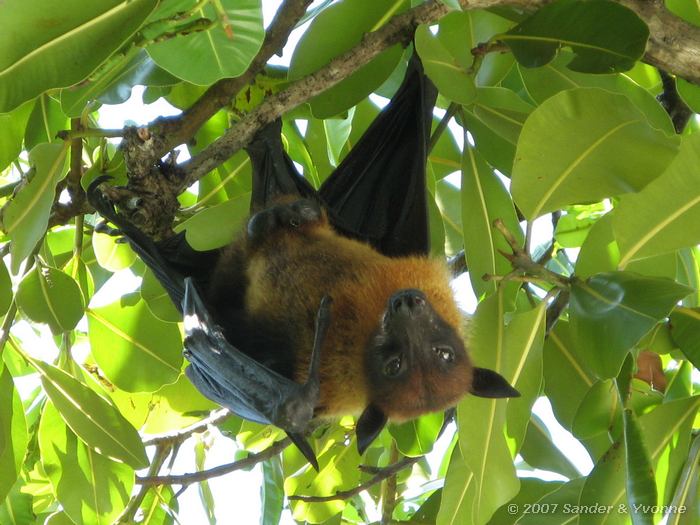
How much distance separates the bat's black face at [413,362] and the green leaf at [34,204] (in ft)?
4.36

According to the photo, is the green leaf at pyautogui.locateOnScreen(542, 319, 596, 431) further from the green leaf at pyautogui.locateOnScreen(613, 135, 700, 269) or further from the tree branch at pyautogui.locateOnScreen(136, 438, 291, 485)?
the tree branch at pyautogui.locateOnScreen(136, 438, 291, 485)

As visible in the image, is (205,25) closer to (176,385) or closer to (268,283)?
(268,283)

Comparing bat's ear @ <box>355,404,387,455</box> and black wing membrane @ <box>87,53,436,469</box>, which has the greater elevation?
black wing membrane @ <box>87,53,436,469</box>

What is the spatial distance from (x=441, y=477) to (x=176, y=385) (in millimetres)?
1906

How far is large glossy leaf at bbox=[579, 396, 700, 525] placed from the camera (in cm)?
304

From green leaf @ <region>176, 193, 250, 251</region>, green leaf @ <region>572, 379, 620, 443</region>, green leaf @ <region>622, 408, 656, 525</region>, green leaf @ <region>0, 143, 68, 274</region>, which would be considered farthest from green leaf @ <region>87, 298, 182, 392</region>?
→ green leaf @ <region>622, 408, 656, 525</region>

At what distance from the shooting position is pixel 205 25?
238cm

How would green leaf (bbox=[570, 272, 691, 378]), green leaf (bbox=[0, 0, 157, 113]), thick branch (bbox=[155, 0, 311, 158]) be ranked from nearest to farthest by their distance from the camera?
1. green leaf (bbox=[0, 0, 157, 113])
2. green leaf (bbox=[570, 272, 691, 378])
3. thick branch (bbox=[155, 0, 311, 158])

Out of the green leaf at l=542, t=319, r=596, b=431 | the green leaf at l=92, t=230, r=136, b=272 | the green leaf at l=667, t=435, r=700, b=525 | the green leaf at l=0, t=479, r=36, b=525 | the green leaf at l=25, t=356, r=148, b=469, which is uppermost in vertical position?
the green leaf at l=92, t=230, r=136, b=272

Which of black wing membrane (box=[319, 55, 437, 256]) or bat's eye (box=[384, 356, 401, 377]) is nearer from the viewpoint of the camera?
bat's eye (box=[384, 356, 401, 377])

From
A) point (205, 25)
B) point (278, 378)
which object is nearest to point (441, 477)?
point (278, 378)

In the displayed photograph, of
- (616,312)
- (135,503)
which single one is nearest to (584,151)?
(616,312)

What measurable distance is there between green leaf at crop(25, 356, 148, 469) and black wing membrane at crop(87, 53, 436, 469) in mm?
396

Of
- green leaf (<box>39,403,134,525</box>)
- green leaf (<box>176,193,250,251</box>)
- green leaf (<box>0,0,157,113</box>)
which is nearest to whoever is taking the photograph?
green leaf (<box>0,0,157,113</box>)
